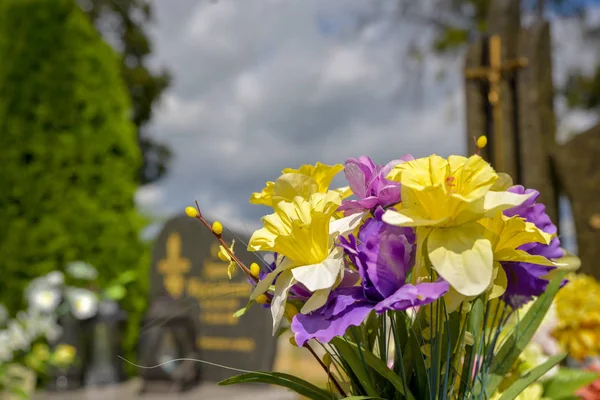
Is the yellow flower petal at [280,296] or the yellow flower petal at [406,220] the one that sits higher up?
→ the yellow flower petal at [406,220]

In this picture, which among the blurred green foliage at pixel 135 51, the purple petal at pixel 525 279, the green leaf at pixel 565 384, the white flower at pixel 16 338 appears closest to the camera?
the purple petal at pixel 525 279

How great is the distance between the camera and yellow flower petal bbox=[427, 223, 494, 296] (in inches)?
19.7

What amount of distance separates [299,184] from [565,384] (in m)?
0.69

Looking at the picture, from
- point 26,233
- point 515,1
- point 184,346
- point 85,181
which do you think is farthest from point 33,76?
point 515,1

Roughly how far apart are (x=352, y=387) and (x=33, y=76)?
16.5 feet

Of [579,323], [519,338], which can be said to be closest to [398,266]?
[519,338]

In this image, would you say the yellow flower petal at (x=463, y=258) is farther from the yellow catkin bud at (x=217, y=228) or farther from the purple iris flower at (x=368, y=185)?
the yellow catkin bud at (x=217, y=228)

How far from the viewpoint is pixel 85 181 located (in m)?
4.87

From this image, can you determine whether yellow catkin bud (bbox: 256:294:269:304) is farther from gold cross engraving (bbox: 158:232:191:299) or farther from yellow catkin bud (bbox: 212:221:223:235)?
gold cross engraving (bbox: 158:232:191:299)

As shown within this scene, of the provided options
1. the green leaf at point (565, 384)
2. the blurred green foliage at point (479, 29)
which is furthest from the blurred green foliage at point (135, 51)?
the green leaf at point (565, 384)

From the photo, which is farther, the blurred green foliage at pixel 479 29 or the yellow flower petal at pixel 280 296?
the blurred green foliage at pixel 479 29

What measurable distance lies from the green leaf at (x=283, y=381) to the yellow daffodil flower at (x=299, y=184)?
0.64ft

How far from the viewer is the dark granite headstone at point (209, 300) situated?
4.09m

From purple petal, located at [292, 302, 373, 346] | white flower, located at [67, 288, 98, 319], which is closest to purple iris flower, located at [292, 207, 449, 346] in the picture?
purple petal, located at [292, 302, 373, 346]
